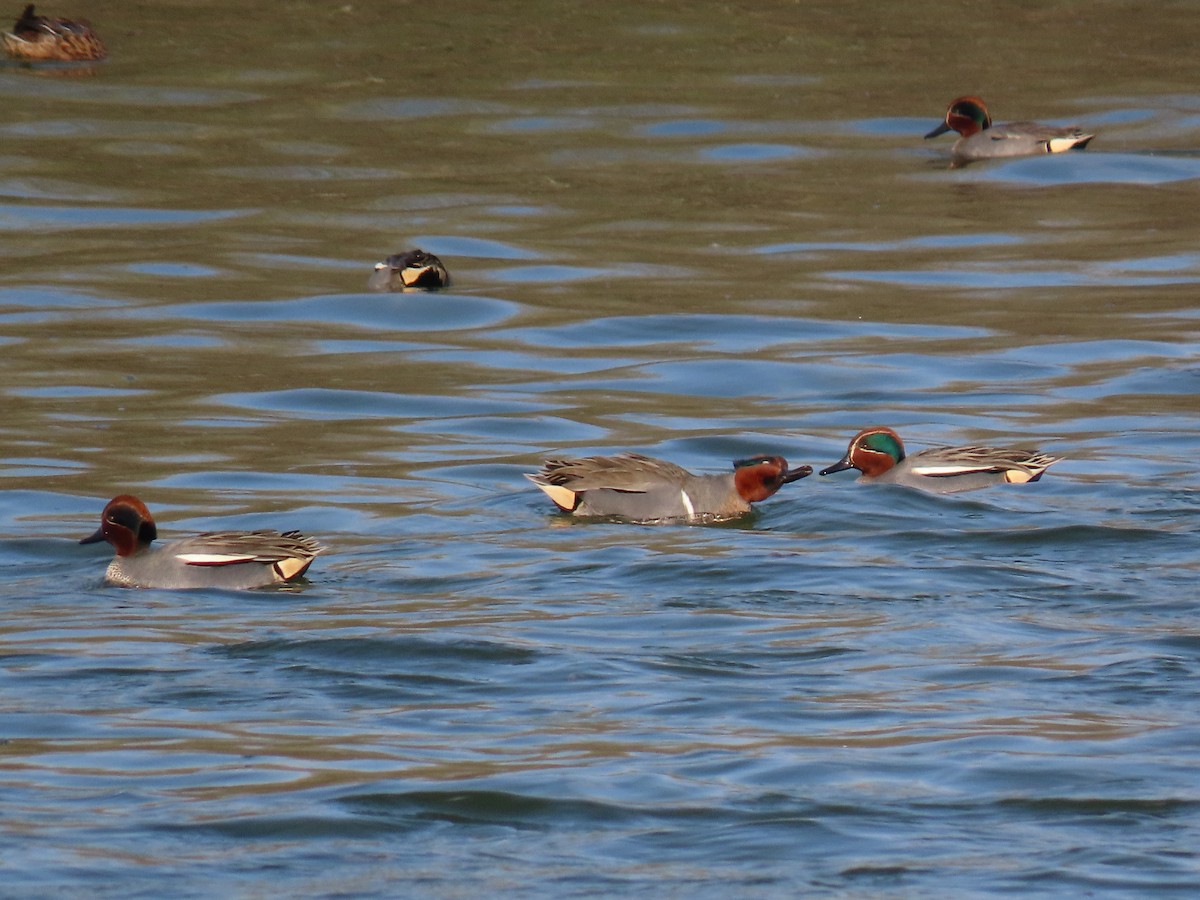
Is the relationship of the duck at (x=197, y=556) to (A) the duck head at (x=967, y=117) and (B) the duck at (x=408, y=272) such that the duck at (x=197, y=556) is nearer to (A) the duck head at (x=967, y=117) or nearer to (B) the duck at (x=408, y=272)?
(B) the duck at (x=408, y=272)

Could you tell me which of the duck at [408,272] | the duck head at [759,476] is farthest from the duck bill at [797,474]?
the duck at [408,272]

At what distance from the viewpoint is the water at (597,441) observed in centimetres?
655

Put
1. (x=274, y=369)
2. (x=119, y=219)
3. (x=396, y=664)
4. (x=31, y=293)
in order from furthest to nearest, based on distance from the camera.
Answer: (x=119, y=219)
(x=31, y=293)
(x=274, y=369)
(x=396, y=664)

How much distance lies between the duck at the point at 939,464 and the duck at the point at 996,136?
978 cm

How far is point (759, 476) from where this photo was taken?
1137 cm

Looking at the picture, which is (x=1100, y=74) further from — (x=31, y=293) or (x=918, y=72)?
A: (x=31, y=293)

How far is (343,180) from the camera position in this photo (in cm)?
2064

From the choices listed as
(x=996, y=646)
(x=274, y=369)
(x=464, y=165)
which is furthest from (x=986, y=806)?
(x=464, y=165)

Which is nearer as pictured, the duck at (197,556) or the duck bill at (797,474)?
the duck at (197,556)

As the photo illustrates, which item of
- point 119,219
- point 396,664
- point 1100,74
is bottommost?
point 396,664

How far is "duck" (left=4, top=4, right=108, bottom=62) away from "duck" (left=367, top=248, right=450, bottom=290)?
7682 mm

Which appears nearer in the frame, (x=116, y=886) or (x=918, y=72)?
(x=116, y=886)

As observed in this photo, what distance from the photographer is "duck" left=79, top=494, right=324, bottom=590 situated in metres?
9.61

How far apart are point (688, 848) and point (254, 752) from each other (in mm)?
1611
